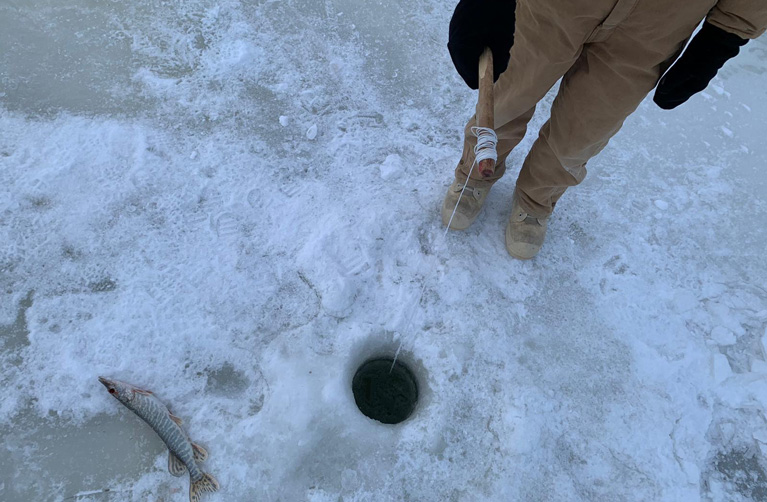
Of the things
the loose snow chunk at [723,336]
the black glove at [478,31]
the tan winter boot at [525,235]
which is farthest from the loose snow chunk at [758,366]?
the black glove at [478,31]

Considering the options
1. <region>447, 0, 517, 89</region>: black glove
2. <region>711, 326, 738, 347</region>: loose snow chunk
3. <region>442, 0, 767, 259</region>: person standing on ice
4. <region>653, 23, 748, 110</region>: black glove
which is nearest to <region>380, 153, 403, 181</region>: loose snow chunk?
<region>442, 0, 767, 259</region>: person standing on ice

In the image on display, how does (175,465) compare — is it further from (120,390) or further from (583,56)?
(583,56)

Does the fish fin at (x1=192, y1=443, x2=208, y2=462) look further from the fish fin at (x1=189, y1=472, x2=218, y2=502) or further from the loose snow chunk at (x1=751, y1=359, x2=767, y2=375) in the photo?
the loose snow chunk at (x1=751, y1=359, x2=767, y2=375)

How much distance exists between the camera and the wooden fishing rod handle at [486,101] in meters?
1.67

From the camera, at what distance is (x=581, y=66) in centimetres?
190

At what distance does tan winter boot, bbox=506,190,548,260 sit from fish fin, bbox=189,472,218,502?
5.83ft

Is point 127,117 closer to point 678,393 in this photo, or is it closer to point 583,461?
point 583,461

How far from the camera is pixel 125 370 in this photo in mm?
2066

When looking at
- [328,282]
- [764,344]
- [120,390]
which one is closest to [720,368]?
[764,344]

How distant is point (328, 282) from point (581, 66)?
4.80 ft

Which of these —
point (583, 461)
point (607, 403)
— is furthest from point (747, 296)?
point (583, 461)

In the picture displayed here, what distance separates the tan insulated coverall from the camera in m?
1.50

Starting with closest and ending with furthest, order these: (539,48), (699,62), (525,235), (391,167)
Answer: (699,62), (539,48), (525,235), (391,167)

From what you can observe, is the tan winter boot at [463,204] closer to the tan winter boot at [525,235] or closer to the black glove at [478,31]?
the tan winter boot at [525,235]
